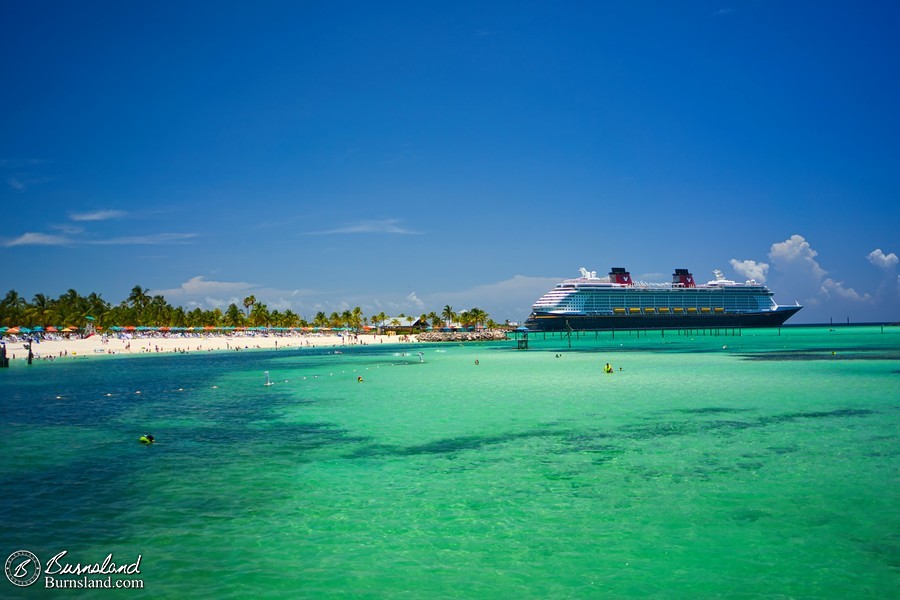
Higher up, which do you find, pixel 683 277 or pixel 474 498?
pixel 683 277

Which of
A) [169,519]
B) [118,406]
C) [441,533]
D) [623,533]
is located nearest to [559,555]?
[623,533]

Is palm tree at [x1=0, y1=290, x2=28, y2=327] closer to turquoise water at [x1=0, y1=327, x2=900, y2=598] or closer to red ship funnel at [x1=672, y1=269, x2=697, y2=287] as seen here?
turquoise water at [x1=0, y1=327, x2=900, y2=598]

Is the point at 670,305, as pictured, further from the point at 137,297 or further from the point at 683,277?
the point at 137,297

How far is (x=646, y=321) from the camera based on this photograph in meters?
184

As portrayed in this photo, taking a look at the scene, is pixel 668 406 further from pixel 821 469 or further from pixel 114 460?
pixel 114 460

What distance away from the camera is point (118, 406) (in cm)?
3406

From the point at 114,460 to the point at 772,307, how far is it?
205934mm

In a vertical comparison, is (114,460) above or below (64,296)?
below

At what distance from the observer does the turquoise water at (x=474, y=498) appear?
1045 centimetres

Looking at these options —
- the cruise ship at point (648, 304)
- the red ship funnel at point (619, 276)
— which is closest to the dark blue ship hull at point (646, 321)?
the cruise ship at point (648, 304)

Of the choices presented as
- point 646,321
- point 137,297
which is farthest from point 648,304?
point 137,297

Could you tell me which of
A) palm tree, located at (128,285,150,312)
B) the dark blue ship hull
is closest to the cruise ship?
the dark blue ship hull

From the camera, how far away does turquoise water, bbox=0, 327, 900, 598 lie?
10445 mm

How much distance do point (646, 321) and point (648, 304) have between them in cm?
541
